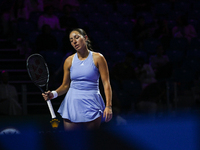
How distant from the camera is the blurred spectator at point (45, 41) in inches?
275

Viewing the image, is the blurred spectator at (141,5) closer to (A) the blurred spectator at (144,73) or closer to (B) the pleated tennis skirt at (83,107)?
(A) the blurred spectator at (144,73)

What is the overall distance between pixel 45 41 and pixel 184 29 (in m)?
3.63

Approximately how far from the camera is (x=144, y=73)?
23.0 feet

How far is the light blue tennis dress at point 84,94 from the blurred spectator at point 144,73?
4.18 metres

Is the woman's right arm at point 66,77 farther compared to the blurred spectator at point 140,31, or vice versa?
the blurred spectator at point 140,31

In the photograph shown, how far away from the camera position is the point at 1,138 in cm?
199

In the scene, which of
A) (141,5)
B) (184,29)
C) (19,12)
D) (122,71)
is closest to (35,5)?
(19,12)

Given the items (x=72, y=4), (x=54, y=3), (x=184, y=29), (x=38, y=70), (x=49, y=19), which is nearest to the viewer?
(x=38, y=70)

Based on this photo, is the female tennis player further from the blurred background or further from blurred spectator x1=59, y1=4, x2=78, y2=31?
blurred spectator x1=59, y1=4, x2=78, y2=31

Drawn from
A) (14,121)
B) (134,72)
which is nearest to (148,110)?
(134,72)

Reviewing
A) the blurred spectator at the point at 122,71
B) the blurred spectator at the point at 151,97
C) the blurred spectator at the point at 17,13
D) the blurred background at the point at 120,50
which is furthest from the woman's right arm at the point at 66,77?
the blurred spectator at the point at 17,13

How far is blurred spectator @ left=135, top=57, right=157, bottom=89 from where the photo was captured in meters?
7.02

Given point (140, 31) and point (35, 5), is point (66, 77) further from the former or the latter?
point (35, 5)

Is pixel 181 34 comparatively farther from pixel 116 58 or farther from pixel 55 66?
pixel 55 66
